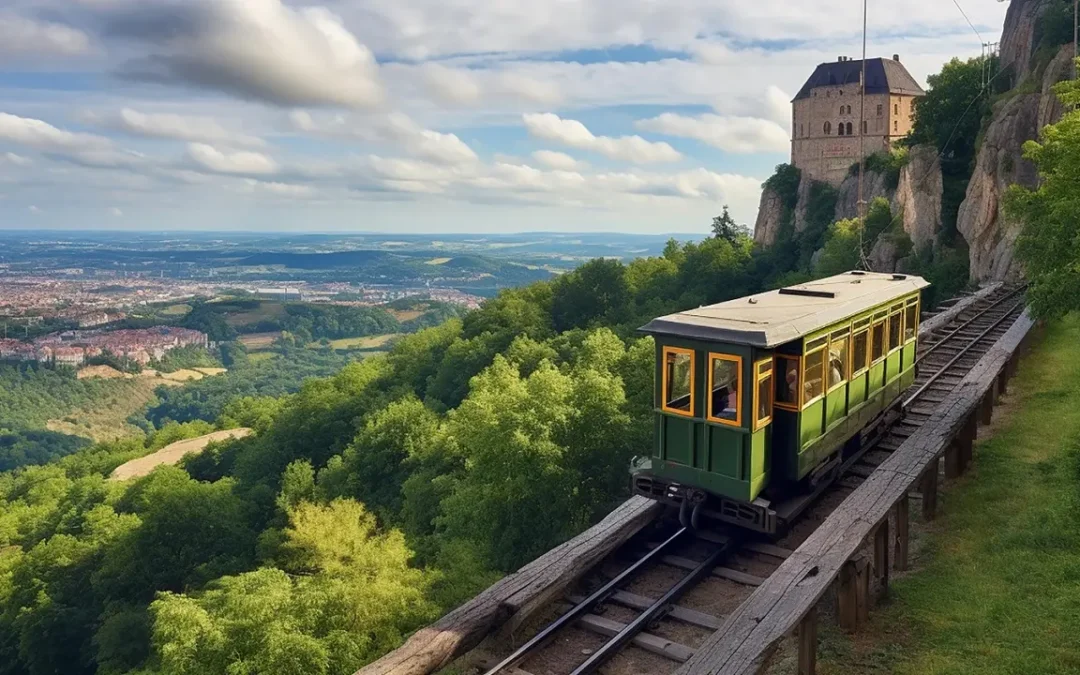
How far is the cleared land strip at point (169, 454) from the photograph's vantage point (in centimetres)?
7294

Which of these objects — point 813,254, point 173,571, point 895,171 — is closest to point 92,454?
Answer: point 173,571

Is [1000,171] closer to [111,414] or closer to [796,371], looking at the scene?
[796,371]

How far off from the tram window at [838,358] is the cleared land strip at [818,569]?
1371 millimetres

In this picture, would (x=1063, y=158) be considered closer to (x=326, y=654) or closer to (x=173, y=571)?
(x=326, y=654)

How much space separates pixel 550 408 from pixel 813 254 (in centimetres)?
5378

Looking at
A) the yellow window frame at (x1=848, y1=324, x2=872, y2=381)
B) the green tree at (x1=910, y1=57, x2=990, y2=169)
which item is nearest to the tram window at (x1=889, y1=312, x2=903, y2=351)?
the yellow window frame at (x1=848, y1=324, x2=872, y2=381)

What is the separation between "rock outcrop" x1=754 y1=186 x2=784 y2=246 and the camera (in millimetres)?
82250

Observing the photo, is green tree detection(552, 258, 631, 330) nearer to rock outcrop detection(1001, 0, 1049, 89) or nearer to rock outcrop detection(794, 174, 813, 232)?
rock outcrop detection(794, 174, 813, 232)

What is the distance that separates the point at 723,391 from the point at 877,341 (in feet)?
14.9

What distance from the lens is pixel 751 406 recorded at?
32.8 feet

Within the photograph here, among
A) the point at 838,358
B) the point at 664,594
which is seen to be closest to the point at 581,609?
the point at 664,594

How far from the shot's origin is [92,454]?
92.6 m

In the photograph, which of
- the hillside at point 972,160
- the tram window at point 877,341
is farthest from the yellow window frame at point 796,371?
Result: the hillside at point 972,160

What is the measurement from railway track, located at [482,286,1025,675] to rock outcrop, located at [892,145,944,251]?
1652 inches
